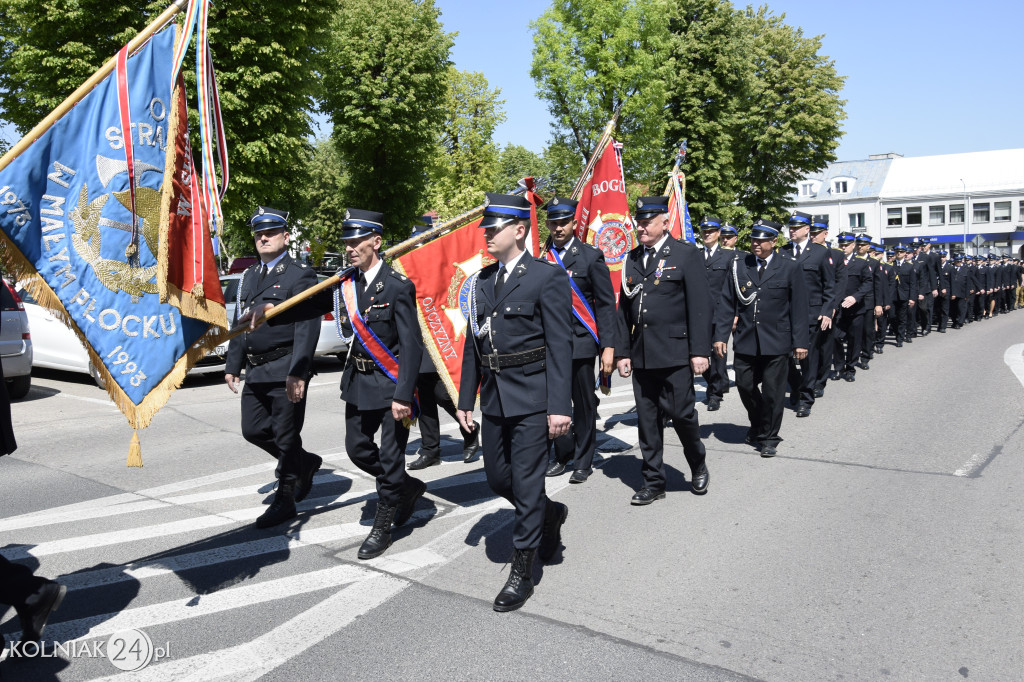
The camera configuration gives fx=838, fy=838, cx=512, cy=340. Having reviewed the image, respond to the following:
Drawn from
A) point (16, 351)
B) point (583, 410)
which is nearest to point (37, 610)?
point (583, 410)

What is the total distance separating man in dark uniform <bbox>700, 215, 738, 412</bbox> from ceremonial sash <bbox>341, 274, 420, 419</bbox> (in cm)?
558

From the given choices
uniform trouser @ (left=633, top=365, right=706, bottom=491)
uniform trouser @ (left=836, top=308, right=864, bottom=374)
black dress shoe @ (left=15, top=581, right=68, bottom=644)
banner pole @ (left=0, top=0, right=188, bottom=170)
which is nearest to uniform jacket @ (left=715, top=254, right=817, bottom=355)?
uniform trouser @ (left=633, top=365, right=706, bottom=491)

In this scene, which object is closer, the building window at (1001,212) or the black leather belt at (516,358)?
the black leather belt at (516,358)

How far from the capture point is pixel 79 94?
411 centimetres

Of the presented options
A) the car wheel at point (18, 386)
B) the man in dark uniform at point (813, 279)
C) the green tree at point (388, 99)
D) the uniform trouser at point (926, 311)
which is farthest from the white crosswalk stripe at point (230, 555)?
the green tree at point (388, 99)

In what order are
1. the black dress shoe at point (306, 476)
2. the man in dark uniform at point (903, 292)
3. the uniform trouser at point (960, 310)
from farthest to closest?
the uniform trouser at point (960, 310) → the man in dark uniform at point (903, 292) → the black dress shoe at point (306, 476)

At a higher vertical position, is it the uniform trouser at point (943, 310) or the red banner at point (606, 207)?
the red banner at point (606, 207)

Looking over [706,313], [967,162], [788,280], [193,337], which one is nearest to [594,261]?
[706,313]

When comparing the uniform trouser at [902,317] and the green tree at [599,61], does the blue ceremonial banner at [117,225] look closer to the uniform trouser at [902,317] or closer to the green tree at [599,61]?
the uniform trouser at [902,317]

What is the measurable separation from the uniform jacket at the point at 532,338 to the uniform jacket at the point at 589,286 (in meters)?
2.02

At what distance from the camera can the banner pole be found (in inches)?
152

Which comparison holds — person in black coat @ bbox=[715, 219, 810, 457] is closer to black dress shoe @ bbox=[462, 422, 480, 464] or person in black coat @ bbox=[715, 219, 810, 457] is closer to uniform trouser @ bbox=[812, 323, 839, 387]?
black dress shoe @ bbox=[462, 422, 480, 464]

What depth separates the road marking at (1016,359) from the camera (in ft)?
42.5

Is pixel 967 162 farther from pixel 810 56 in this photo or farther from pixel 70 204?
pixel 70 204
